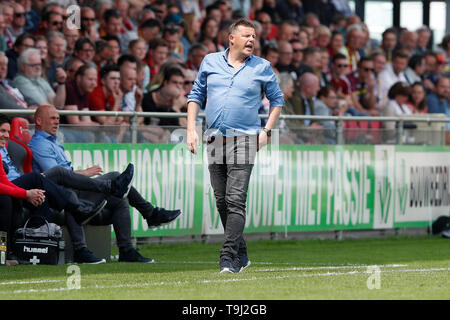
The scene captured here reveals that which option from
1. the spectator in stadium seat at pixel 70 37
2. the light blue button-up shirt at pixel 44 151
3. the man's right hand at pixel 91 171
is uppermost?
the spectator in stadium seat at pixel 70 37

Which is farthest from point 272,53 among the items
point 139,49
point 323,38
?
point 323,38

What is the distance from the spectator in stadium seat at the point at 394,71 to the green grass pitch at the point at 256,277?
8.04 meters

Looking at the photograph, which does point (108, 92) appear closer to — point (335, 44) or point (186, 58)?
point (186, 58)

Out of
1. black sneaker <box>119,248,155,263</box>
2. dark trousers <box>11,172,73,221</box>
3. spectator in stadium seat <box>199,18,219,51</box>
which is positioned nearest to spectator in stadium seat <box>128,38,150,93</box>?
spectator in stadium seat <box>199,18,219,51</box>

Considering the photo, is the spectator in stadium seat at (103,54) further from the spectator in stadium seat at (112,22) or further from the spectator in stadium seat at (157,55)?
the spectator in stadium seat at (112,22)

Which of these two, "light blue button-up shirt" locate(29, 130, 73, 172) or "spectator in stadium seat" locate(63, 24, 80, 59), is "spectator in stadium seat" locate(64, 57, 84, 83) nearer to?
"spectator in stadium seat" locate(63, 24, 80, 59)

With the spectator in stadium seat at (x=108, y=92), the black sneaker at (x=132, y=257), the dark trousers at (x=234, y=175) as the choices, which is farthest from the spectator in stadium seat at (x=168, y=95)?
the dark trousers at (x=234, y=175)

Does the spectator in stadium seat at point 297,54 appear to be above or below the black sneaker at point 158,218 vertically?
above

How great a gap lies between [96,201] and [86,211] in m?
0.28

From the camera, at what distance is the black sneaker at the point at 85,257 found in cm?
1176

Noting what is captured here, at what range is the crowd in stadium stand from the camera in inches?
603
